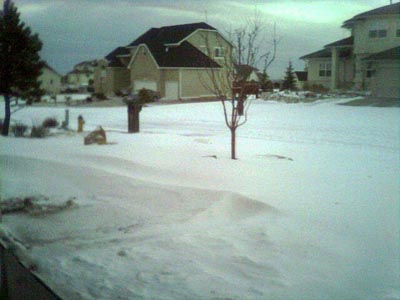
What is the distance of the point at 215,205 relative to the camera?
3.70 metres

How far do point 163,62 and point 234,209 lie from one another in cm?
131

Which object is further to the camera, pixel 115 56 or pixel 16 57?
pixel 115 56

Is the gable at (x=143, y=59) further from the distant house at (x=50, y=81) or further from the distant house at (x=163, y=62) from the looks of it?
the distant house at (x=50, y=81)

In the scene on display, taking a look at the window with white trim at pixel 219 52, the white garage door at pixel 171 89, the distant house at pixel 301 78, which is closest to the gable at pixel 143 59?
Answer: the white garage door at pixel 171 89

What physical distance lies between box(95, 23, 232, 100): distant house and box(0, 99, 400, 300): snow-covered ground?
258 mm

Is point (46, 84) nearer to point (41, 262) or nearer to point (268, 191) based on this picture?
point (41, 262)

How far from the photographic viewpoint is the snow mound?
3.55 m

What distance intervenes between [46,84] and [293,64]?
2009mm

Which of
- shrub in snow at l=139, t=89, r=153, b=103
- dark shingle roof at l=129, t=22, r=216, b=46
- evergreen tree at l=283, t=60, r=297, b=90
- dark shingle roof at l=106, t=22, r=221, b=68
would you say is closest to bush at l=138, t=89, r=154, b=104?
shrub in snow at l=139, t=89, r=153, b=103

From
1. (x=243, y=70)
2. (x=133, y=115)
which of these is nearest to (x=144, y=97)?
(x=133, y=115)

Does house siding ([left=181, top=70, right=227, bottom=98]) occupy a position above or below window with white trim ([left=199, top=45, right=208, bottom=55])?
below

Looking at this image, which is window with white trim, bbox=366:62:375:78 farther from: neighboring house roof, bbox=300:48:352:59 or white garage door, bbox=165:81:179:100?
white garage door, bbox=165:81:179:100

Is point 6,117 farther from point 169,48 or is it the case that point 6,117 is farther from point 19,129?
point 169,48

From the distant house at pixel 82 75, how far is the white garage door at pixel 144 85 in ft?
1.20
